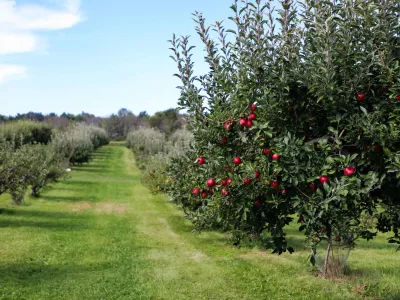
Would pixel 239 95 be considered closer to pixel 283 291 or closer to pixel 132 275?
pixel 283 291

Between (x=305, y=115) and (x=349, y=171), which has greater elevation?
Answer: (x=305, y=115)

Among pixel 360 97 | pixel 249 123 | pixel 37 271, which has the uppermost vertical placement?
pixel 360 97

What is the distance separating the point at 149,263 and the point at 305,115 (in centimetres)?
936

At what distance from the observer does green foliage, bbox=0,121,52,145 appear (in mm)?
48281

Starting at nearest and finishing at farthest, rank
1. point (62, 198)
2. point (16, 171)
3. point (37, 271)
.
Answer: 1. point (37, 271)
2. point (16, 171)
3. point (62, 198)

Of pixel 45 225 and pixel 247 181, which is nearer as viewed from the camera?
pixel 247 181

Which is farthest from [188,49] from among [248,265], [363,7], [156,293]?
[248,265]

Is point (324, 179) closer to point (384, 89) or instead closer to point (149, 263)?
point (384, 89)

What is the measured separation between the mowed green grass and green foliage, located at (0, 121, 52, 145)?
2948 cm

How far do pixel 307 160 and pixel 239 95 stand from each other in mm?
1251

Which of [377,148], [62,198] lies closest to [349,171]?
[377,148]

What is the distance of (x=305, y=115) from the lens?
543 cm

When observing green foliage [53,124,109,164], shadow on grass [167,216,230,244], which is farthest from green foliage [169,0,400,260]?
green foliage [53,124,109,164]

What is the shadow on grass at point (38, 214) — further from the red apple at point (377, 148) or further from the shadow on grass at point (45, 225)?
the red apple at point (377, 148)
